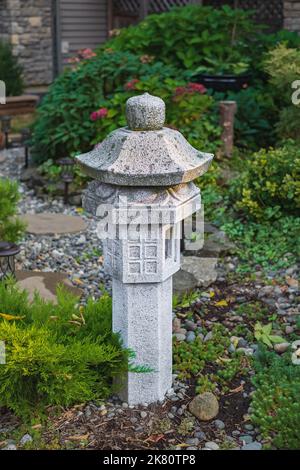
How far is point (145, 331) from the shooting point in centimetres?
360

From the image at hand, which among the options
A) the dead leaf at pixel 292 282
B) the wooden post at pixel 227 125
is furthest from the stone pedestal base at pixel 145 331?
the wooden post at pixel 227 125

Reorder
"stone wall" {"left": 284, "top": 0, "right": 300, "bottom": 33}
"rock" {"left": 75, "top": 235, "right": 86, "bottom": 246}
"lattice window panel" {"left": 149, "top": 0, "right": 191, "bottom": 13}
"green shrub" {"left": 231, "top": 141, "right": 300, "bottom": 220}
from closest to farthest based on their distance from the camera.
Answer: "green shrub" {"left": 231, "top": 141, "right": 300, "bottom": 220} < "rock" {"left": 75, "top": 235, "right": 86, "bottom": 246} < "stone wall" {"left": 284, "top": 0, "right": 300, "bottom": 33} < "lattice window panel" {"left": 149, "top": 0, "right": 191, "bottom": 13}

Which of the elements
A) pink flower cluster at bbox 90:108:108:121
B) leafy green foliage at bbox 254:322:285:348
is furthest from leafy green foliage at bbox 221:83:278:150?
leafy green foliage at bbox 254:322:285:348

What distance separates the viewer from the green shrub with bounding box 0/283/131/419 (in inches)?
133

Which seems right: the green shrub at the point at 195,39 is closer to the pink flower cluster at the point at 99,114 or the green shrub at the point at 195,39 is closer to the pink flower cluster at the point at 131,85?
the pink flower cluster at the point at 131,85

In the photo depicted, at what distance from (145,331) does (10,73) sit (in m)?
9.96

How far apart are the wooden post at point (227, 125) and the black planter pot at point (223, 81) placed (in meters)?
0.93

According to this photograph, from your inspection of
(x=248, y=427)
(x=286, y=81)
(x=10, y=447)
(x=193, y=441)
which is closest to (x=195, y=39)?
(x=286, y=81)

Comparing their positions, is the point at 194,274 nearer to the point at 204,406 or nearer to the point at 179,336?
the point at 179,336

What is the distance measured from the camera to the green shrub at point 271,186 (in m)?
6.02

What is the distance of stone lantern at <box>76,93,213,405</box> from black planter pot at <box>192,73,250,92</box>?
5428 millimetres

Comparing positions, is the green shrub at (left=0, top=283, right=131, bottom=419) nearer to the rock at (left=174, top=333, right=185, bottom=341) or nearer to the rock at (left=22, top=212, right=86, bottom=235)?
the rock at (left=174, top=333, right=185, bottom=341)

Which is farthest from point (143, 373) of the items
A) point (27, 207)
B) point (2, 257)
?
point (27, 207)

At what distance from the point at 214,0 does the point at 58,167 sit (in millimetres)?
6432
